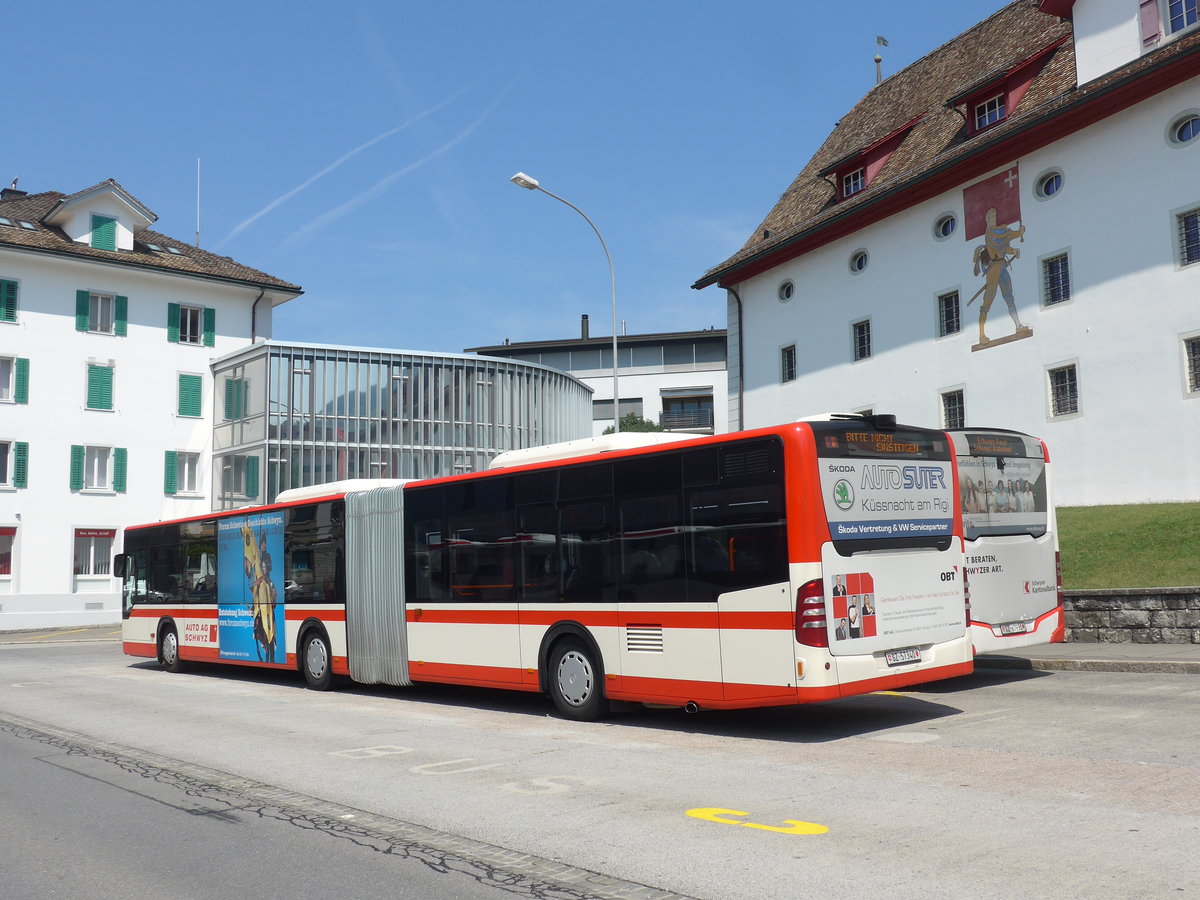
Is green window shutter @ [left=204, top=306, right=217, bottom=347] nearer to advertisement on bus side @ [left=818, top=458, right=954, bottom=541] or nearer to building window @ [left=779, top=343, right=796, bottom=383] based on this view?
building window @ [left=779, top=343, right=796, bottom=383]

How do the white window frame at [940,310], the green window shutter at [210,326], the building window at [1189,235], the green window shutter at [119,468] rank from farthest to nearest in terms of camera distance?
the green window shutter at [210,326]
the green window shutter at [119,468]
the white window frame at [940,310]
the building window at [1189,235]

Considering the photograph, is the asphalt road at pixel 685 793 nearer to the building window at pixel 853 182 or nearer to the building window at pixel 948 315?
the building window at pixel 948 315

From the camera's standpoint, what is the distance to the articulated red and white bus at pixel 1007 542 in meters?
13.4

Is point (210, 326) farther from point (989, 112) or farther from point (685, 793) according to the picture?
point (685, 793)

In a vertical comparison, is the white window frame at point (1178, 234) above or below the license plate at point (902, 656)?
above

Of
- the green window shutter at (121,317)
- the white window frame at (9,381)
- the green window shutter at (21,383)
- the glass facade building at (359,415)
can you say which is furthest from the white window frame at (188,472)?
the white window frame at (9,381)

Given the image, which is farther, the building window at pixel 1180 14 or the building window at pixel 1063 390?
the building window at pixel 1063 390

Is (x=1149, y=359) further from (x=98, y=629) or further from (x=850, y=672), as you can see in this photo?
(x=98, y=629)

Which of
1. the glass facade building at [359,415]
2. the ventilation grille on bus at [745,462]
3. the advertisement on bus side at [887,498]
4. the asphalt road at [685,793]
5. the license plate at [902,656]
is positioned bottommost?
the asphalt road at [685,793]

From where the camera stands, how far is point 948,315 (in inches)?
1193

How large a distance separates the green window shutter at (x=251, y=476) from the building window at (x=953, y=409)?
2445 cm

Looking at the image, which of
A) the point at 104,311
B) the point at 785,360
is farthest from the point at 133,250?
the point at 785,360

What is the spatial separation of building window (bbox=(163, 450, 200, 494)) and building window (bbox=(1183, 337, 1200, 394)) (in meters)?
35.0

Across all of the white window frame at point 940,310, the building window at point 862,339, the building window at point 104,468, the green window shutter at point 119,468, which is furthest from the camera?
the green window shutter at point 119,468
